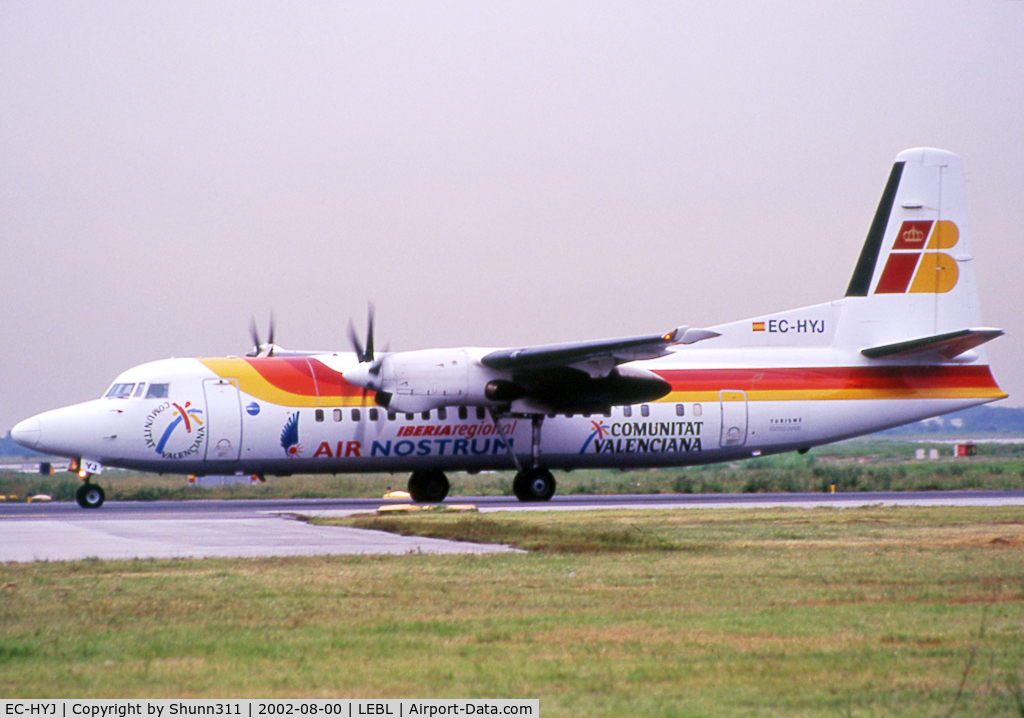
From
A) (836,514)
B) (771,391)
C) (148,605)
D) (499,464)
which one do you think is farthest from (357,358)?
(148,605)

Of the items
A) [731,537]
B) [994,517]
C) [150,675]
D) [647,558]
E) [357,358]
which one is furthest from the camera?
[357,358]

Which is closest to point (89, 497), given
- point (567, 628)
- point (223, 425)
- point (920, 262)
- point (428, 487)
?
point (223, 425)

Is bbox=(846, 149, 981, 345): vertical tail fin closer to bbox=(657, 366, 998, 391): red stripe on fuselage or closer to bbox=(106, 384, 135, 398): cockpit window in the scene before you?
bbox=(657, 366, 998, 391): red stripe on fuselage

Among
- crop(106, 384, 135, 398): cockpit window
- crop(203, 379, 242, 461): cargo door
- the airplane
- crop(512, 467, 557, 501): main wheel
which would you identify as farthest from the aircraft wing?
crop(106, 384, 135, 398): cockpit window

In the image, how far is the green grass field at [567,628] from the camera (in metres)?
7.55

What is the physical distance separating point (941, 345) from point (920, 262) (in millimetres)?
3112

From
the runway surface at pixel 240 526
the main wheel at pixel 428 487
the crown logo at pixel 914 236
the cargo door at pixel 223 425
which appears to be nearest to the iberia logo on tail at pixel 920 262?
the crown logo at pixel 914 236

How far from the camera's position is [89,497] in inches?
1078

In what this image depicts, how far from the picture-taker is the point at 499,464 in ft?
95.6

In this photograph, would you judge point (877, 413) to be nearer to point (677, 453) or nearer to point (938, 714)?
point (677, 453)

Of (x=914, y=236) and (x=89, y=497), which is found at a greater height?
(x=914, y=236)

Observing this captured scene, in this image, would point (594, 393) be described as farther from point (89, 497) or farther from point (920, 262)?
point (89, 497)

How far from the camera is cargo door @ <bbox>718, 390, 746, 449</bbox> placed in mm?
29547

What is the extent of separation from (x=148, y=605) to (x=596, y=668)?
491cm
